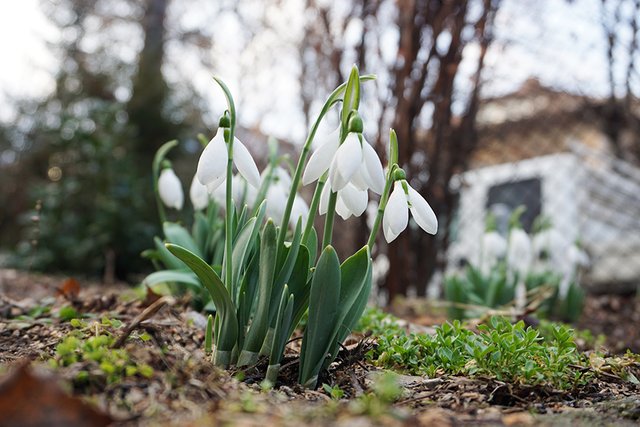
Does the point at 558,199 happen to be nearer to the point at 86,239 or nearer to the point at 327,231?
the point at 86,239

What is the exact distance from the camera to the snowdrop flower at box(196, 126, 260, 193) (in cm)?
155

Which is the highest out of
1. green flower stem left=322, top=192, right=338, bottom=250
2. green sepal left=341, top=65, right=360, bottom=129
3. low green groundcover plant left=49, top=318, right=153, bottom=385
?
green sepal left=341, top=65, right=360, bottom=129

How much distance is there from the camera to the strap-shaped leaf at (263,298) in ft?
5.10

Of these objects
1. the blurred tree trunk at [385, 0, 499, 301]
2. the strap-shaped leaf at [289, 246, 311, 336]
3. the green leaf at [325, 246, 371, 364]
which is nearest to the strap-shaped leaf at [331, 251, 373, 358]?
the green leaf at [325, 246, 371, 364]

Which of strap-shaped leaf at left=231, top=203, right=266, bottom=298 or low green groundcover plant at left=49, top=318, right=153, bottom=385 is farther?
strap-shaped leaf at left=231, top=203, right=266, bottom=298

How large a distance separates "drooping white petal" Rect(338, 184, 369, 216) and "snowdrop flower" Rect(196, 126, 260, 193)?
231 millimetres

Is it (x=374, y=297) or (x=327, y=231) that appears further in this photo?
(x=374, y=297)

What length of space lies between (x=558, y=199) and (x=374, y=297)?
2.40m

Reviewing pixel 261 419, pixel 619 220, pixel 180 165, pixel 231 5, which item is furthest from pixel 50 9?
pixel 261 419

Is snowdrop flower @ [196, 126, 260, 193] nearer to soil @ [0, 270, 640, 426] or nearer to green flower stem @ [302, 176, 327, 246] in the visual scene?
green flower stem @ [302, 176, 327, 246]

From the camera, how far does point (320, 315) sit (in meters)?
1.53

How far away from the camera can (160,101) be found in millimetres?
7008

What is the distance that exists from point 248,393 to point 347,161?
0.53 m

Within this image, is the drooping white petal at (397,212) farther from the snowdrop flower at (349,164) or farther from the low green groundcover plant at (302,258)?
the snowdrop flower at (349,164)
